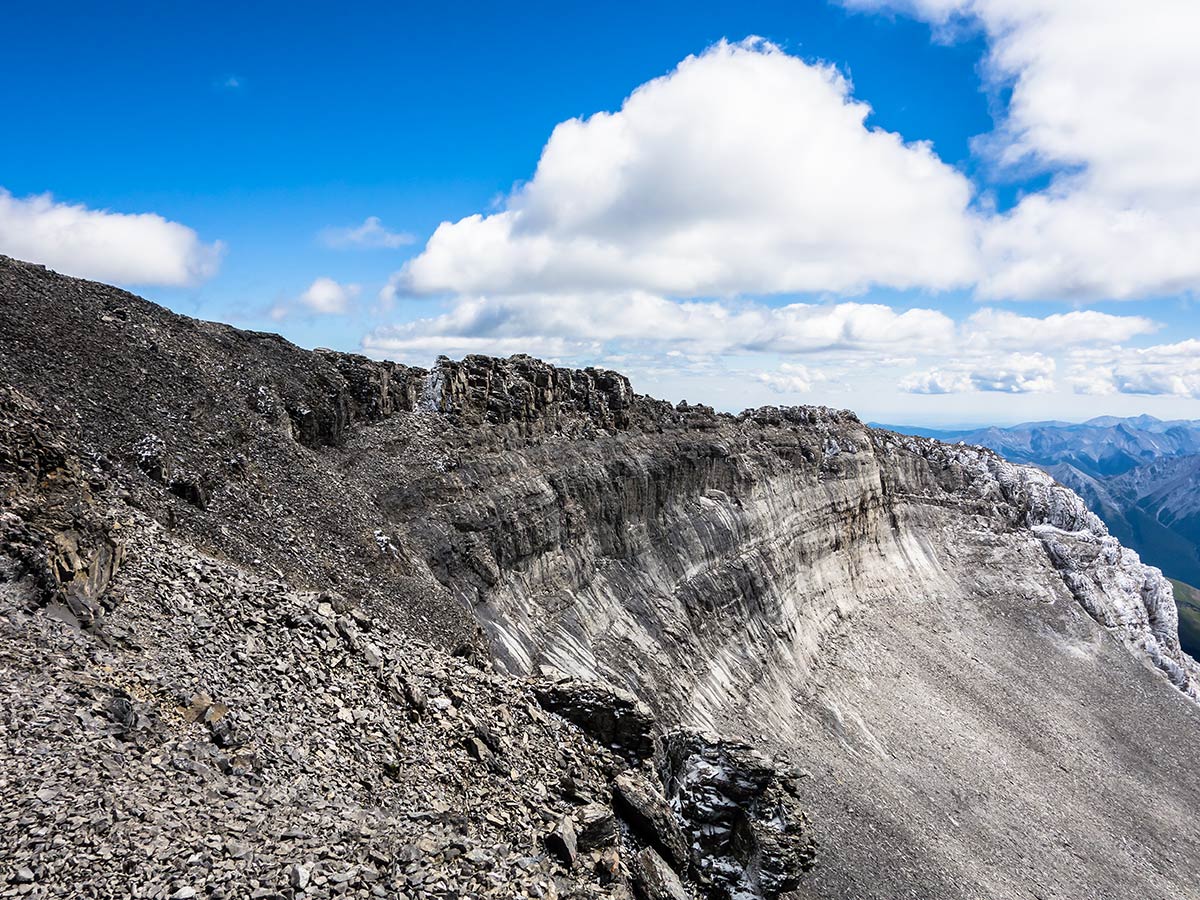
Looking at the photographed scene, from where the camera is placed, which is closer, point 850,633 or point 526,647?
point 526,647

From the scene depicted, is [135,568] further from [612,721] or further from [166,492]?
[612,721]

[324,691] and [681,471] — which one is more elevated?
[681,471]

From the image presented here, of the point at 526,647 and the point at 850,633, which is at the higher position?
the point at 526,647

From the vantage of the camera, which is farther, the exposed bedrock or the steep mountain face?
the exposed bedrock

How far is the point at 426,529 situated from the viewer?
1614 inches

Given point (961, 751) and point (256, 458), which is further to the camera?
point (961, 751)

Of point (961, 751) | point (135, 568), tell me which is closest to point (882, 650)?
point (961, 751)

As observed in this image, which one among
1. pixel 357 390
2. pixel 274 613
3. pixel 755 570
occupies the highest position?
pixel 357 390

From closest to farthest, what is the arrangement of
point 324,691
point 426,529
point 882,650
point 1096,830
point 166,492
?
point 324,691
point 166,492
point 426,529
point 1096,830
point 882,650

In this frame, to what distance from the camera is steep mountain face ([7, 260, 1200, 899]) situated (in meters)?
16.8

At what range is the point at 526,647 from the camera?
1713 inches

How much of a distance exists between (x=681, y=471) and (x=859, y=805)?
1155 inches

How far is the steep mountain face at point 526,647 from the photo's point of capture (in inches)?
660

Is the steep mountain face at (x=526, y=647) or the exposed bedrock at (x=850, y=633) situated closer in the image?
the steep mountain face at (x=526, y=647)
